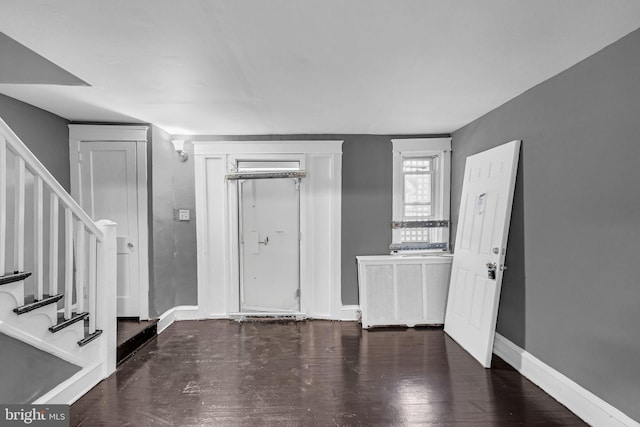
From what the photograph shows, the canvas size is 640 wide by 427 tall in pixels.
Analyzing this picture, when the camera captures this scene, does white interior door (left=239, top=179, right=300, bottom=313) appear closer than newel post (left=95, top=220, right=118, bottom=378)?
No

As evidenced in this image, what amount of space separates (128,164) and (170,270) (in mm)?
1328

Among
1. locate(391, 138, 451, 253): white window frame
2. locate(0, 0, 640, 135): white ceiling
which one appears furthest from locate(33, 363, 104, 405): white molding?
locate(391, 138, 451, 253): white window frame

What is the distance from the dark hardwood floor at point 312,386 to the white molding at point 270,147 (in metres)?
2.20

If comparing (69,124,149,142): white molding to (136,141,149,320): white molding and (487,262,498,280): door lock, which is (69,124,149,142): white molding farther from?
(487,262,498,280): door lock

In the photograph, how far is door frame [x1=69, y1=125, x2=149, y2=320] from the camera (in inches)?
126

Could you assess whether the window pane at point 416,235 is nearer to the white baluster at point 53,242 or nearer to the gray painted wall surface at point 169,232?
the gray painted wall surface at point 169,232

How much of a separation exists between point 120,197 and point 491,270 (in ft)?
12.6

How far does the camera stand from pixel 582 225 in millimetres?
1964

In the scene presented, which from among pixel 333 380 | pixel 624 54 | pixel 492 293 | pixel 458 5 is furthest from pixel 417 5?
pixel 333 380

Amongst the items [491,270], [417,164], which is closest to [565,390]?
[491,270]

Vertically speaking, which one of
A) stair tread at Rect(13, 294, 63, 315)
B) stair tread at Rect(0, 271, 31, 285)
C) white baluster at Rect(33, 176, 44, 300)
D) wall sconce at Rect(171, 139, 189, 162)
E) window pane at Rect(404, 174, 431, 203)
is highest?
wall sconce at Rect(171, 139, 189, 162)

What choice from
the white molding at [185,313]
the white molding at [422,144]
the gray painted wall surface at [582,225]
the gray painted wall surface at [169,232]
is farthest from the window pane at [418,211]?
the white molding at [185,313]

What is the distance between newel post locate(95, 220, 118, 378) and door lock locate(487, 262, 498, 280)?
10.9 ft

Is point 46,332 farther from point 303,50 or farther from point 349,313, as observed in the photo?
point 349,313
